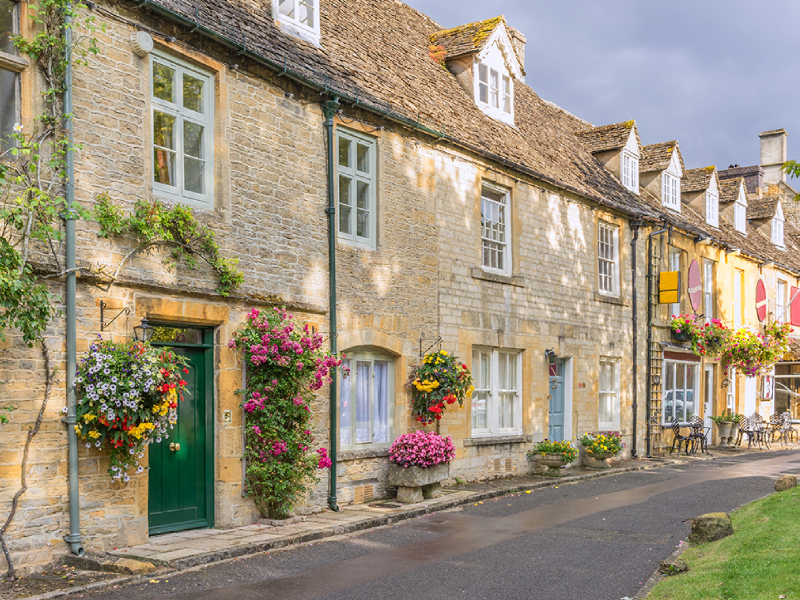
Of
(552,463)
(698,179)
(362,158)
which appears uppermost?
(698,179)

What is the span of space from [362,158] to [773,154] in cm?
3126

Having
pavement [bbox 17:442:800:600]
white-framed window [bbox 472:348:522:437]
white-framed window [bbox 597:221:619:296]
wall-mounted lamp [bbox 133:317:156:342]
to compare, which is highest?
white-framed window [bbox 597:221:619:296]

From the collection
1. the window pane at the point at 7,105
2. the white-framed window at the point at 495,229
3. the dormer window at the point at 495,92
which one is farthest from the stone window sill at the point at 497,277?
the window pane at the point at 7,105

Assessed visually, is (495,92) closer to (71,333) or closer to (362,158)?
(362,158)

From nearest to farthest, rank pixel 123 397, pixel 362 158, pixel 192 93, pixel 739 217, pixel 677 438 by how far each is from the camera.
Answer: pixel 123 397 → pixel 192 93 → pixel 362 158 → pixel 677 438 → pixel 739 217

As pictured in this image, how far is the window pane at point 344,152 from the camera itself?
1204 cm

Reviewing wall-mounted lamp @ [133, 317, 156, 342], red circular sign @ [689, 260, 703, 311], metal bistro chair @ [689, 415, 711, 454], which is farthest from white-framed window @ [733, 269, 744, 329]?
wall-mounted lamp @ [133, 317, 156, 342]

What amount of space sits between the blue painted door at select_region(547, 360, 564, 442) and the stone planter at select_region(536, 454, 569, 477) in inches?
51.1

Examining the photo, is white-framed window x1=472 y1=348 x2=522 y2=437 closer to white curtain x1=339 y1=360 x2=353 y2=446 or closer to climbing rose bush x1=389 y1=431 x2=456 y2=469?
climbing rose bush x1=389 y1=431 x2=456 y2=469

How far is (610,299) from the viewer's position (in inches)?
755

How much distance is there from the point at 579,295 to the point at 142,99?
1148 centimetres

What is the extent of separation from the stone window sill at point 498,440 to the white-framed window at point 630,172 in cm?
889

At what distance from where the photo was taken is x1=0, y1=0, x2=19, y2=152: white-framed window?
304 inches

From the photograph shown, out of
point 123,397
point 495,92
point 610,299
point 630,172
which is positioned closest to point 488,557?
point 123,397
